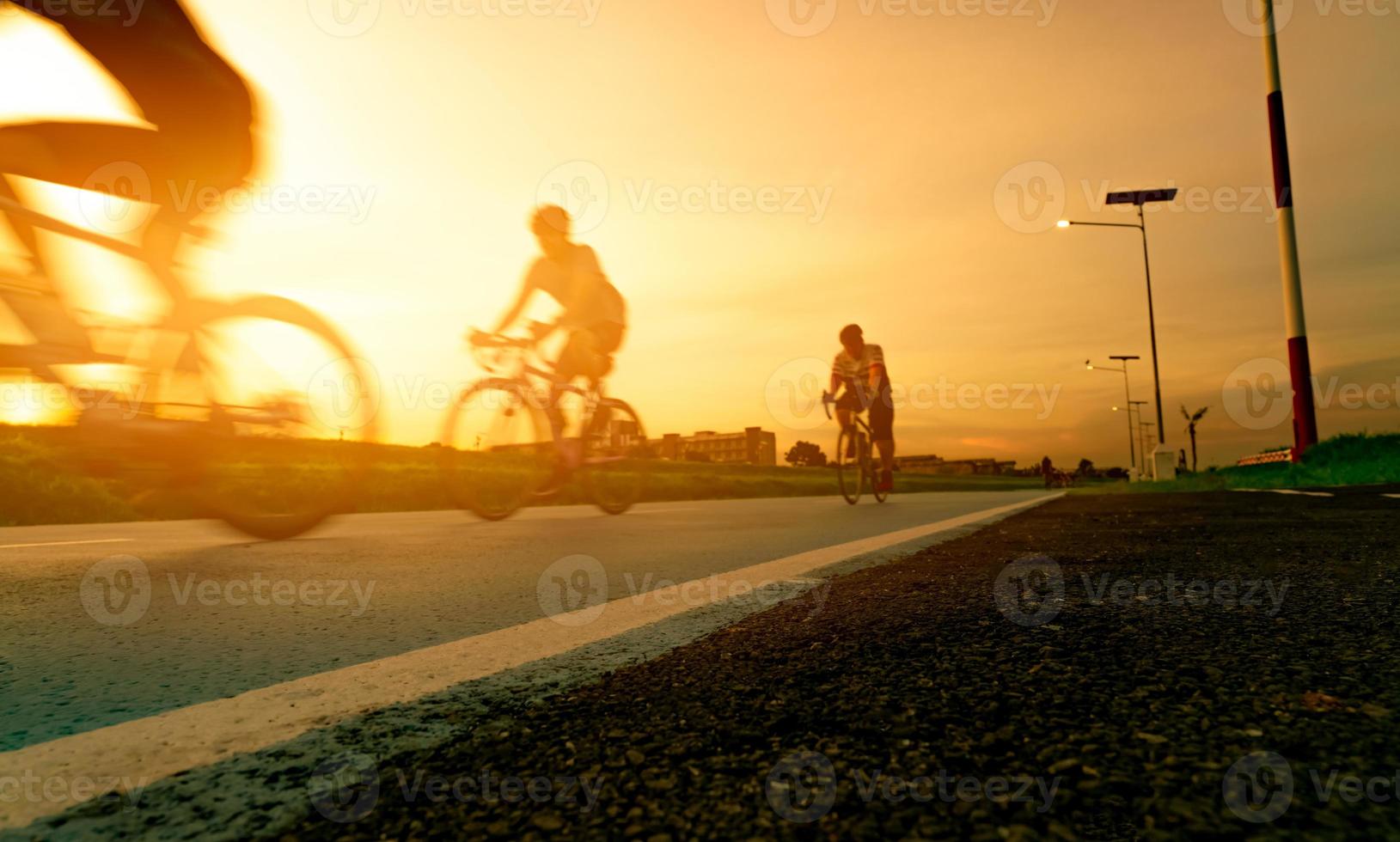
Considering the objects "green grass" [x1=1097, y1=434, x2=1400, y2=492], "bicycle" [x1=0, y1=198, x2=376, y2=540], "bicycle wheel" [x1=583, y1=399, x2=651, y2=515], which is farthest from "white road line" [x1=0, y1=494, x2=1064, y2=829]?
"green grass" [x1=1097, y1=434, x2=1400, y2=492]

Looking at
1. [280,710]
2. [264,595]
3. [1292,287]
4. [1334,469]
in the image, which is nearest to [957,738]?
[280,710]

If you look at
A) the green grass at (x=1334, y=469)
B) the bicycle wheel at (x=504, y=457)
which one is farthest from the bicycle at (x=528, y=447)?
the green grass at (x=1334, y=469)

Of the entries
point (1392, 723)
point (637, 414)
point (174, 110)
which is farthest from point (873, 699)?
point (637, 414)

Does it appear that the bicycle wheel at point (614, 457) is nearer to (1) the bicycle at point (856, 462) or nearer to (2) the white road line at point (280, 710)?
(1) the bicycle at point (856, 462)

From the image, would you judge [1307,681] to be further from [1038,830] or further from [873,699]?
[1038,830]

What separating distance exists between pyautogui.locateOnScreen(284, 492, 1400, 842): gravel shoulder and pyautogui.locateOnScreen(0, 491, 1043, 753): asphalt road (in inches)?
32.8

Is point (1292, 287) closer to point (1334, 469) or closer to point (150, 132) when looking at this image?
point (1334, 469)

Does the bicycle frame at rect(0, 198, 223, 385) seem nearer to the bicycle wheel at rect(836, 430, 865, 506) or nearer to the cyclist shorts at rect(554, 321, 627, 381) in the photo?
the cyclist shorts at rect(554, 321, 627, 381)

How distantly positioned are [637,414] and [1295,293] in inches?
707

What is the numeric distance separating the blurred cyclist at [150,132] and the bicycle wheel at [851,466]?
886cm

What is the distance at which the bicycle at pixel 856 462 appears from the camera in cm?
1262

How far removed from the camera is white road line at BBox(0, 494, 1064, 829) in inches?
51.1

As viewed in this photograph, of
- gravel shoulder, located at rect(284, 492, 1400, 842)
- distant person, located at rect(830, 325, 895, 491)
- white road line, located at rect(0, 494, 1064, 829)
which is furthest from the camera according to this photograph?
distant person, located at rect(830, 325, 895, 491)

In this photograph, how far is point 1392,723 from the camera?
1277mm
